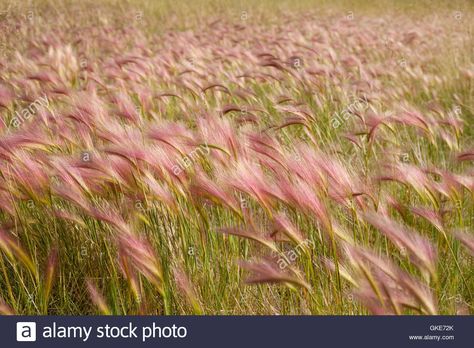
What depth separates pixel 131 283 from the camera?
1340 millimetres

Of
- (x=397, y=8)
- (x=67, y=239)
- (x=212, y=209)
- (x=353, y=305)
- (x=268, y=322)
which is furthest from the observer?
(x=397, y=8)

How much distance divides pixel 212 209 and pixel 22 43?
17.2 feet

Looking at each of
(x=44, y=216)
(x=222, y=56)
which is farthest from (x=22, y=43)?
(x=44, y=216)

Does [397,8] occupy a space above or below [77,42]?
above

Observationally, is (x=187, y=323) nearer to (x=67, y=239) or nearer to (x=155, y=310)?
(x=155, y=310)

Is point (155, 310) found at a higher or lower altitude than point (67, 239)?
lower

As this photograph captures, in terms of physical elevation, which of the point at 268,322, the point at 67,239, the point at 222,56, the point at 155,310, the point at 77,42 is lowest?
the point at 268,322

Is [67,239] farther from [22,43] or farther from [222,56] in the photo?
[22,43]

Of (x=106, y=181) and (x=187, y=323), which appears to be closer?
(x=187, y=323)

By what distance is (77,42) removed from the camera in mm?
6250

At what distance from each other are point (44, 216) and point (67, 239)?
0.12 m

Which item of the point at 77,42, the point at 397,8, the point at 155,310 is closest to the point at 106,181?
the point at 155,310

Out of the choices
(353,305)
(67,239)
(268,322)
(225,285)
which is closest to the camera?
(268,322)

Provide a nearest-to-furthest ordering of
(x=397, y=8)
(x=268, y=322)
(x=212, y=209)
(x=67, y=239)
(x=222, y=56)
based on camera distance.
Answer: (x=268, y=322)
(x=67, y=239)
(x=212, y=209)
(x=222, y=56)
(x=397, y=8)
